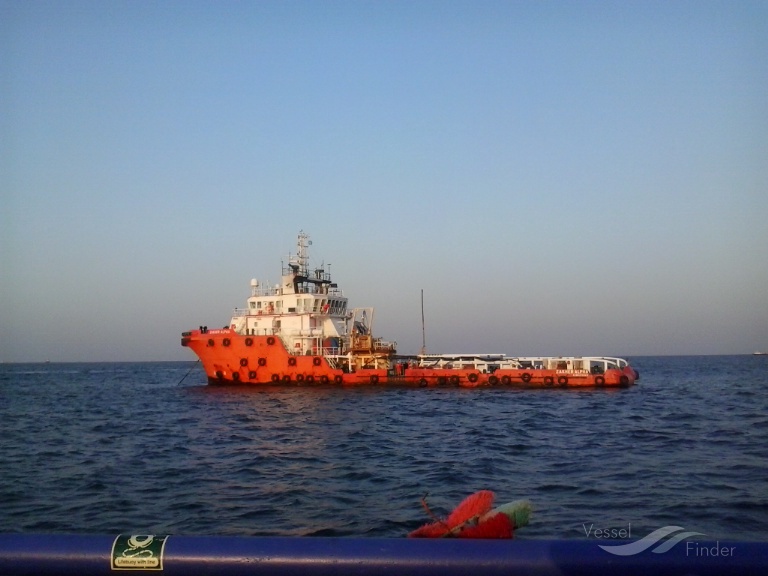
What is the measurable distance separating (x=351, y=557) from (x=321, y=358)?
3070 cm

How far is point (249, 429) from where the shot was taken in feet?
62.9

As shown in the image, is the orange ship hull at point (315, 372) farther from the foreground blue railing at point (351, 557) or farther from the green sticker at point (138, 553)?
the green sticker at point (138, 553)

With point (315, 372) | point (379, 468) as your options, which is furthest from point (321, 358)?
point (379, 468)

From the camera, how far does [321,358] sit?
32.4m

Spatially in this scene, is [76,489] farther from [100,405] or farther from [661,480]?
[100,405]

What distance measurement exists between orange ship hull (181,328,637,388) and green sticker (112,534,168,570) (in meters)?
30.2

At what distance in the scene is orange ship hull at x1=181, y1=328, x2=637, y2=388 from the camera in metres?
31.1

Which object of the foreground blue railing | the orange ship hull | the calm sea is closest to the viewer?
the foreground blue railing

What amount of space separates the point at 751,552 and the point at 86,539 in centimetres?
201

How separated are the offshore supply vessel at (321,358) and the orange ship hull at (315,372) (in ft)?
0.15

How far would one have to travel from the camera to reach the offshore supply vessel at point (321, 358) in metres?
31.8

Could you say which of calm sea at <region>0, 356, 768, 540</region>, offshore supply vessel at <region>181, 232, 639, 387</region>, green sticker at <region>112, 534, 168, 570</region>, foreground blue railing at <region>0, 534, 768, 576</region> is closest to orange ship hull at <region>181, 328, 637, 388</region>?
offshore supply vessel at <region>181, 232, 639, 387</region>

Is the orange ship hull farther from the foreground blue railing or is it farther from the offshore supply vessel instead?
the foreground blue railing

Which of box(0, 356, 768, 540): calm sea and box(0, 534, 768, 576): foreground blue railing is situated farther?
box(0, 356, 768, 540): calm sea
